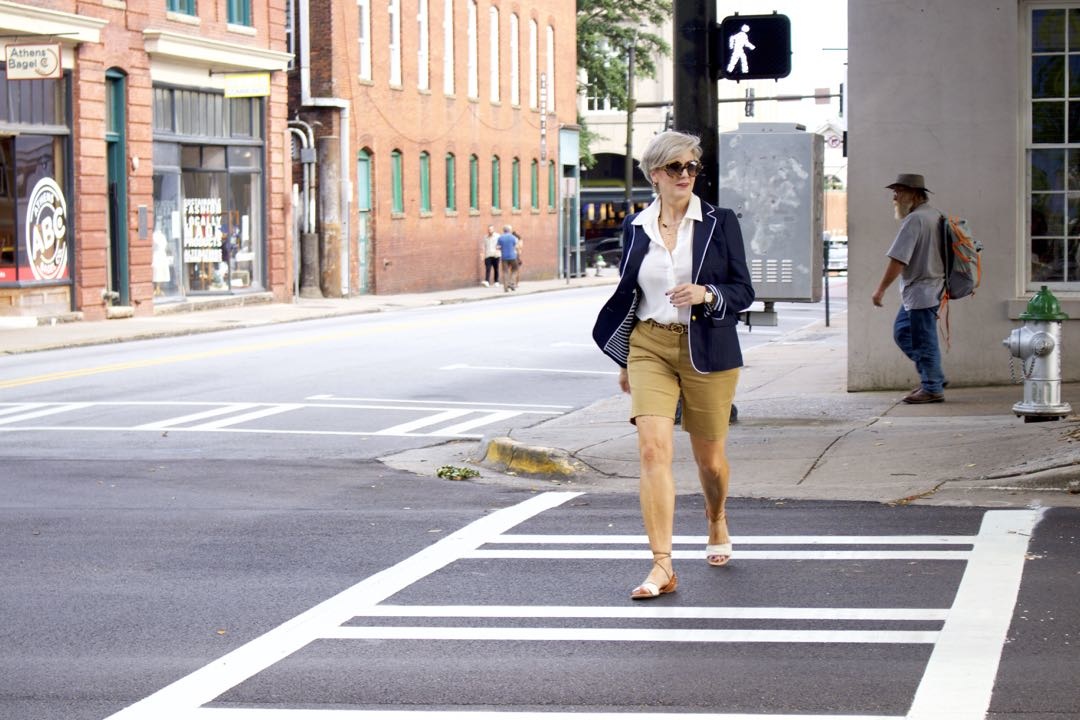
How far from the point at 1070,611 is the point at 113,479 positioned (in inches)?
256

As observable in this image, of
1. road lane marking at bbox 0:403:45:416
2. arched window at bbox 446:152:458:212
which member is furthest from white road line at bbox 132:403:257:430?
arched window at bbox 446:152:458:212

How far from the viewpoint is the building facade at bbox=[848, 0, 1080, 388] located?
45.1ft

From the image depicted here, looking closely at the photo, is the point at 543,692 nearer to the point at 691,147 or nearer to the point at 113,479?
the point at 691,147

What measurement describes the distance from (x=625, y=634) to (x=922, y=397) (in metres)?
7.26

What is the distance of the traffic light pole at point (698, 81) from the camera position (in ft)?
38.7

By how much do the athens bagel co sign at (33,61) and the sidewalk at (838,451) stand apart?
14.9 meters

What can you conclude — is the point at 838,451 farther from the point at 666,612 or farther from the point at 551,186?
the point at 551,186

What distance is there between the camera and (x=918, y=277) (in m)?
12.8

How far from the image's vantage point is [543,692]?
221 inches

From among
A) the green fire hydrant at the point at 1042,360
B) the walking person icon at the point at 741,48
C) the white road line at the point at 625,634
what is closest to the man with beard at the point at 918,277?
the green fire hydrant at the point at 1042,360

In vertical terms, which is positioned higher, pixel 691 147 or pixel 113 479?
pixel 691 147

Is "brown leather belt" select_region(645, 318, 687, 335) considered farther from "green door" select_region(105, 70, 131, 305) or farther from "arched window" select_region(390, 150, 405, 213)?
"arched window" select_region(390, 150, 405, 213)

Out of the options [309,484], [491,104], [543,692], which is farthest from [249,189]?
[543,692]

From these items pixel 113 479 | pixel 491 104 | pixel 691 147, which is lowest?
pixel 113 479
